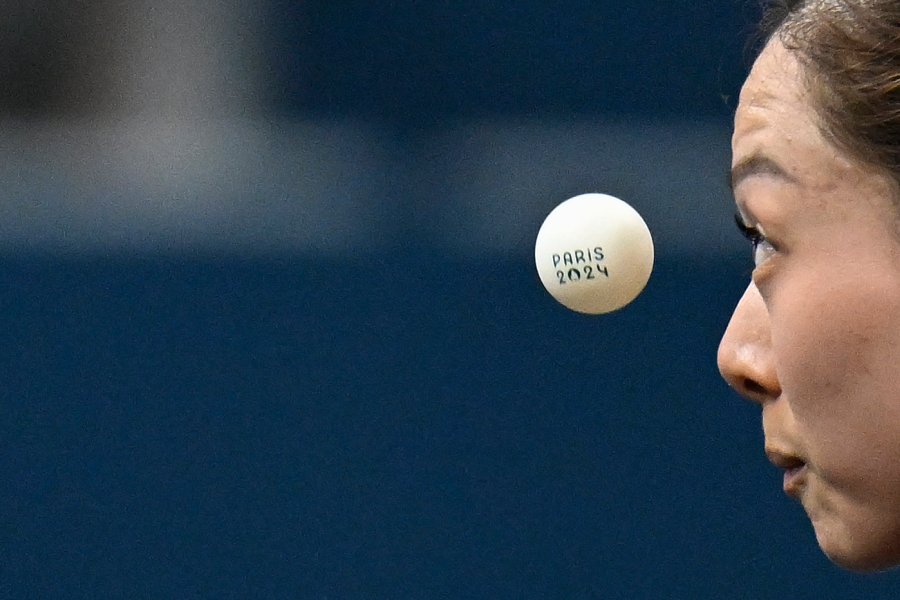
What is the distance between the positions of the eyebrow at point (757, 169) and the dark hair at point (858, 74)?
0.03m

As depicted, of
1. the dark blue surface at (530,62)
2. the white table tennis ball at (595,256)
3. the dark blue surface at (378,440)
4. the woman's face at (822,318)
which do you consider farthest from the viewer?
the dark blue surface at (530,62)

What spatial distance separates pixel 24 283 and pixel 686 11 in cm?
92

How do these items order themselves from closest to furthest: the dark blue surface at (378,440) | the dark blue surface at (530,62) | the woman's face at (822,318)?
the woman's face at (822,318)
the dark blue surface at (378,440)
the dark blue surface at (530,62)

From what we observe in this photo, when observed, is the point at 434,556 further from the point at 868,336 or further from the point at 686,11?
the point at 868,336

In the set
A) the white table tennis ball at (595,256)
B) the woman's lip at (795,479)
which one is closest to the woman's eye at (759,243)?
the woman's lip at (795,479)

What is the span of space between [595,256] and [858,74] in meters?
0.39

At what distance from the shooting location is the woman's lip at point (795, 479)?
0.67 m

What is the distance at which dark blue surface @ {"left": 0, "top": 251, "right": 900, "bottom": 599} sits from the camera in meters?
1.66

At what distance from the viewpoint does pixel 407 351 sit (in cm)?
170

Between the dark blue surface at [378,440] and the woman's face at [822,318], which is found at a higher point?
the woman's face at [822,318]

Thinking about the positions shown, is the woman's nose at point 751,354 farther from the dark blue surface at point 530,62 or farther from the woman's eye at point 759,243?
the dark blue surface at point 530,62

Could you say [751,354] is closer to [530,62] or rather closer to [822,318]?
[822,318]

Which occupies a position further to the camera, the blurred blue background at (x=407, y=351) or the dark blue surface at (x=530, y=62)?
the dark blue surface at (x=530, y=62)

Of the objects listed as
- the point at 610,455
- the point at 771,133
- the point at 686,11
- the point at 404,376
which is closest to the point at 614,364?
the point at 610,455
